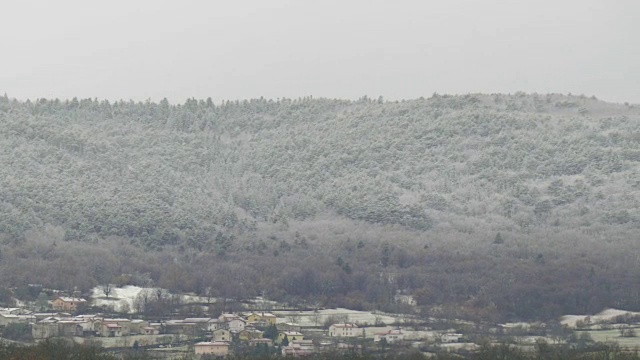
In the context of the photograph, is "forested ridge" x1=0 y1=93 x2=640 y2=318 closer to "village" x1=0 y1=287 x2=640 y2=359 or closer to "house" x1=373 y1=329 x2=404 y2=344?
"village" x1=0 y1=287 x2=640 y2=359

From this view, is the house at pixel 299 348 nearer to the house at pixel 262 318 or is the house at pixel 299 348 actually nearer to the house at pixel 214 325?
the house at pixel 214 325

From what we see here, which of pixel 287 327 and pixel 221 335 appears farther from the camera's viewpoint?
pixel 287 327

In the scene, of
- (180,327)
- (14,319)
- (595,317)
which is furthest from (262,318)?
(595,317)

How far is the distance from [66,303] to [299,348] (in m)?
29.1

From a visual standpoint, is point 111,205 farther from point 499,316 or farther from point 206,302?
point 499,316

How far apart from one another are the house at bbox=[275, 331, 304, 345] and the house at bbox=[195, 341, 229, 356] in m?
Answer: 4.29

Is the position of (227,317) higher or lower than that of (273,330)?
higher

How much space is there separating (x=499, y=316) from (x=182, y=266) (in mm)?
31715

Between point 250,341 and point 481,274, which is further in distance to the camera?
point 481,274

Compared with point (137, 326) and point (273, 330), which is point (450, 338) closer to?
point (273, 330)

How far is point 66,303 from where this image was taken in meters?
142

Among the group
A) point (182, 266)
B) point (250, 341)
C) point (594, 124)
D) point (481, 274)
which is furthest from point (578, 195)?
point (250, 341)

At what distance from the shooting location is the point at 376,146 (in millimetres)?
195250

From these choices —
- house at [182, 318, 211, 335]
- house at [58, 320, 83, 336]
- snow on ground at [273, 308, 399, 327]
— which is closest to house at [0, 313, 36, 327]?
house at [58, 320, 83, 336]
